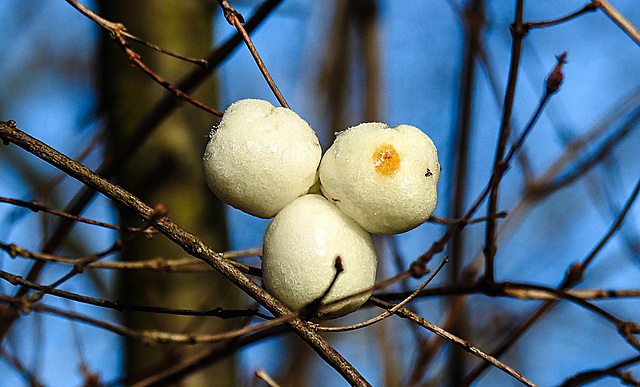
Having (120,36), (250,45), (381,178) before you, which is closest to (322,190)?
(381,178)

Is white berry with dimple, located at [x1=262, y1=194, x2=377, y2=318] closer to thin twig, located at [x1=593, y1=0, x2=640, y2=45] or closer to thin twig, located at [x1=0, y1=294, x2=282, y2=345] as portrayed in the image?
thin twig, located at [x1=0, y1=294, x2=282, y2=345]

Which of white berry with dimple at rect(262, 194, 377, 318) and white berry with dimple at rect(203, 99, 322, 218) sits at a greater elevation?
white berry with dimple at rect(203, 99, 322, 218)

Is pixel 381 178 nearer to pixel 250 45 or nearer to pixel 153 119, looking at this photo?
pixel 250 45

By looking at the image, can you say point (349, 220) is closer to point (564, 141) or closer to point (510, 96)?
point (510, 96)

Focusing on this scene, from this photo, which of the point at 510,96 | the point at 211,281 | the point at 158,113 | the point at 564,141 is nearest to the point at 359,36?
the point at 564,141

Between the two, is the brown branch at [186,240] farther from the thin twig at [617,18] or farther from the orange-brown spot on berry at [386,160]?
the thin twig at [617,18]

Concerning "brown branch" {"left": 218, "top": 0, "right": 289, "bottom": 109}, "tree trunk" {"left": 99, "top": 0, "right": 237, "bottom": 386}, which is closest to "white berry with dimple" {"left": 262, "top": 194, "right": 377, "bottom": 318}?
"brown branch" {"left": 218, "top": 0, "right": 289, "bottom": 109}
